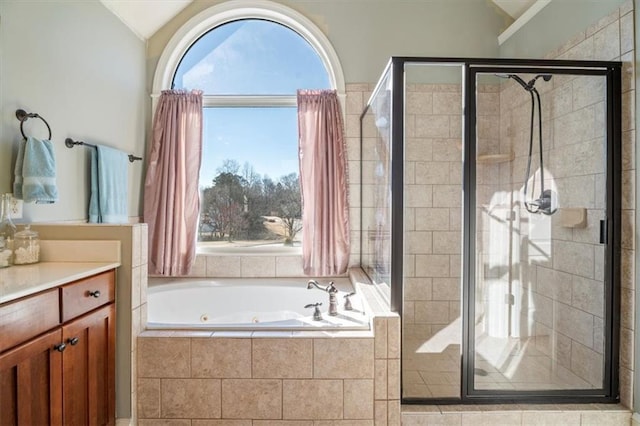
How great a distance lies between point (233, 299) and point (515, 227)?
79.3 inches

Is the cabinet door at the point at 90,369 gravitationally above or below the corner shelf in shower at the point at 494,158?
below

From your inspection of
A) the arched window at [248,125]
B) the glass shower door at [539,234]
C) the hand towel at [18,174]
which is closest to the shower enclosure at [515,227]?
the glass shower door at [539,234]

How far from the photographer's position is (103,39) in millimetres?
2283

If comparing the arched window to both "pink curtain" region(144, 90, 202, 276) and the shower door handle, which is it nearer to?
"pink curtain" region(144, 90, 202, 276)

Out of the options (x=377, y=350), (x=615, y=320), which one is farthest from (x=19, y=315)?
(x=615, y=320)

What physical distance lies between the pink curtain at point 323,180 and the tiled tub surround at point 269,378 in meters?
1.07

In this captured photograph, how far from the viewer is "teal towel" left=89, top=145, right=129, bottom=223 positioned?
7.06 ft

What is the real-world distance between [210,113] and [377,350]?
2.32 meters

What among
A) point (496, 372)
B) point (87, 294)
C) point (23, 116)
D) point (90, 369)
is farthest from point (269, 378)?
point (23, 116)

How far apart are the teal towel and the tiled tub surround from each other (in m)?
0.95

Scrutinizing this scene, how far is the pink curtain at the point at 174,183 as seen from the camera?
2.69 meters

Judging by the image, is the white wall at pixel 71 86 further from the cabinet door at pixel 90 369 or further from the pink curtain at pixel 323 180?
the pink curtain at pixel 323 180

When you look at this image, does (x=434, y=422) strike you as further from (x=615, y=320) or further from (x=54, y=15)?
(x=54, y=15)

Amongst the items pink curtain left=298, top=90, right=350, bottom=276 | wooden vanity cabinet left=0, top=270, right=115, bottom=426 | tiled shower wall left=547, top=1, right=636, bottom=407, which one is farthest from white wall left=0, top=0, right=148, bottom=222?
tiled shower wall left=547, top=1, right=636, bottom=407
